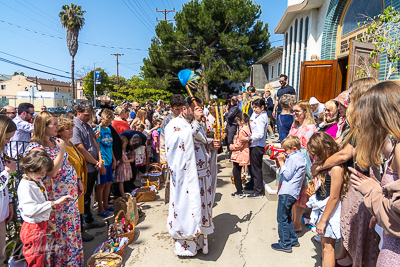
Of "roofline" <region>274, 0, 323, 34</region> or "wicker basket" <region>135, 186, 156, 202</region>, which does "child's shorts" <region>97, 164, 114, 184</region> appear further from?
"roofline" <region>274, 0, 323, 34</region>

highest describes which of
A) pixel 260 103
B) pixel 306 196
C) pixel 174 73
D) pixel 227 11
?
pixel 227 11

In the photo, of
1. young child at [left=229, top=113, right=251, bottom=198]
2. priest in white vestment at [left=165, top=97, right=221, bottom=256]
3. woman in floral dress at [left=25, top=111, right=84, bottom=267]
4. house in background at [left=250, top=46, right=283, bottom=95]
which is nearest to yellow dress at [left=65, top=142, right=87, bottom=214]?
woman in floral dress at [left=25, top=111, right=84, bottom=267]

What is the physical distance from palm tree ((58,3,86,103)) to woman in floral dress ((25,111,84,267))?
32.6 meters

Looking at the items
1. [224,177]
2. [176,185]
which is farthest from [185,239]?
[224,177]

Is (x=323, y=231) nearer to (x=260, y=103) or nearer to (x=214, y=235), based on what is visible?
(x=214, y=235)

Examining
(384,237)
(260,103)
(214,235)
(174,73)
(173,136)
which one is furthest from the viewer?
(174,73)

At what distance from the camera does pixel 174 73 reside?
25.2 meters

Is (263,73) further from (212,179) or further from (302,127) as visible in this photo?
(212,179)

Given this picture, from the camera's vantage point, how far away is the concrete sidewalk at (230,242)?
10.9 feet

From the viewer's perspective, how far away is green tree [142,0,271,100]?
2275 centimetres

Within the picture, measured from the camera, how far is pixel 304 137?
409 centimetres

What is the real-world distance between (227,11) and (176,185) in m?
22.4

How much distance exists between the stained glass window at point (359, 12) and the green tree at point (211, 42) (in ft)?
47.5

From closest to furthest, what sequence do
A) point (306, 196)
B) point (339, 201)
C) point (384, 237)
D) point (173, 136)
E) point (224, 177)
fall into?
point (384, 237)
point (339, 201)
point (173, 136)
point (306, 196)
point (224, 177)
